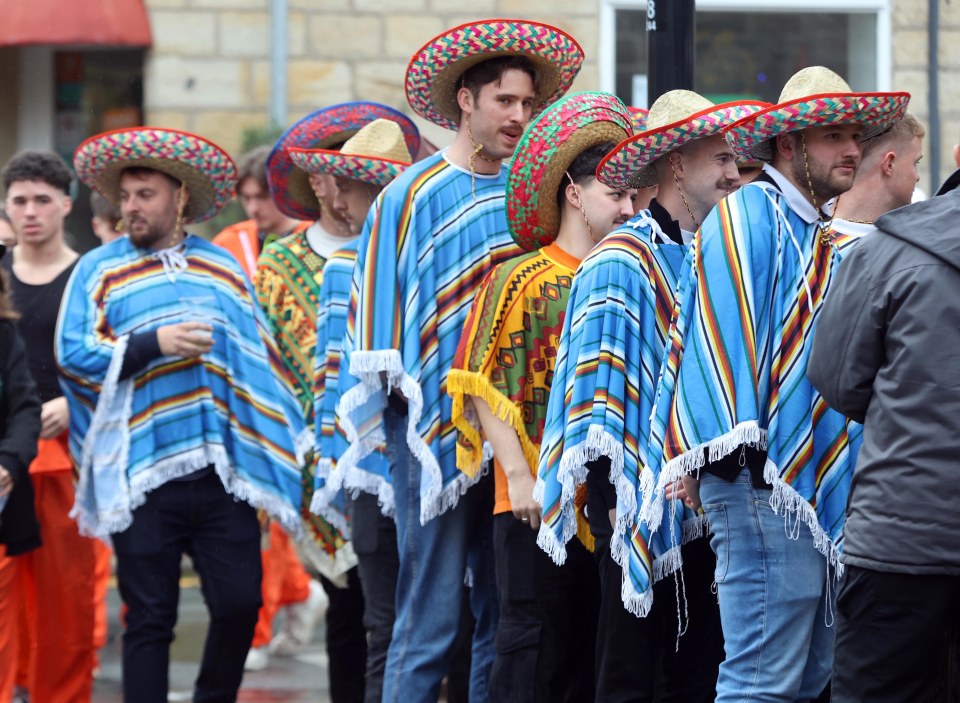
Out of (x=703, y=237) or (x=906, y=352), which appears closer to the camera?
(x=906, y=352)

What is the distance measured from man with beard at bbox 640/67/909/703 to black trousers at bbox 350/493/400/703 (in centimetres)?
174

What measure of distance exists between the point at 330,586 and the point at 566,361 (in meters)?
2.15

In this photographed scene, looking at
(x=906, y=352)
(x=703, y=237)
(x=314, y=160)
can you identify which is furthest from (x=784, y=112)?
(x=314, y=160)

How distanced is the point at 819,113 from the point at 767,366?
66cm

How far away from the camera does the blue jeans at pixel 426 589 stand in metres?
5.69

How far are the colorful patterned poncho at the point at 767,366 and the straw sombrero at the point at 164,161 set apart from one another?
2.70m

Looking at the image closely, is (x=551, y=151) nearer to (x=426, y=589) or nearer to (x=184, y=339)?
(x=426, y=589)

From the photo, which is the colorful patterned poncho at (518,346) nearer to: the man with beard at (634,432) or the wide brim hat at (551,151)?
the wide brim hat at (551,151)

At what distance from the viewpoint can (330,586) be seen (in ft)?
22.4

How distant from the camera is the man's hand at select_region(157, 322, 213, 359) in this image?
634 centimetres

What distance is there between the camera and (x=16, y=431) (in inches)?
248

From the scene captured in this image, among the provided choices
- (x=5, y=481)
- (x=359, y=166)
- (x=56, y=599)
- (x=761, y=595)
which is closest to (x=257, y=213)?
(x=359, y=166)

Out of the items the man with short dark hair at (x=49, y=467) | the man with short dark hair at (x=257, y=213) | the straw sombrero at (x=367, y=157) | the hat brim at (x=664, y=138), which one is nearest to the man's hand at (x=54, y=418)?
the man with short dark hair at (x=49, y=467)

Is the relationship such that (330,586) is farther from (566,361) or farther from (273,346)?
(566,361)
